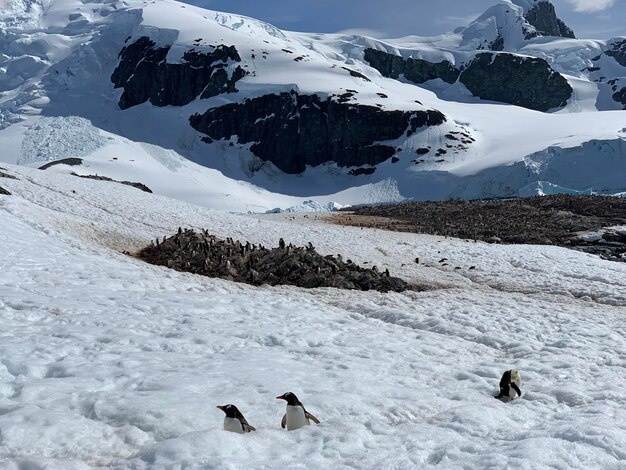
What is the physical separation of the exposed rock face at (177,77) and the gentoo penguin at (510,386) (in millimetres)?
124836

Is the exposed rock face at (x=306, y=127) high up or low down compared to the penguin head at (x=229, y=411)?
up

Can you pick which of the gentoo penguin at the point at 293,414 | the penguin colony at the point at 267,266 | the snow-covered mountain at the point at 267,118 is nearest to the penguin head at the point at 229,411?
the gentoo penguin at the point at 293,414

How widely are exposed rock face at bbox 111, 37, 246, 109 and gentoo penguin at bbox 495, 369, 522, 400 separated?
124836mm

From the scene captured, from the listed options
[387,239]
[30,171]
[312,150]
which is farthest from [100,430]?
[312,150]

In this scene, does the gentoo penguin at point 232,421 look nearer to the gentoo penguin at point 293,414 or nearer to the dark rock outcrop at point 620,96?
the gentoo penguin at point 293,414

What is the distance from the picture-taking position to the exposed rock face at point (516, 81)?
176750mm

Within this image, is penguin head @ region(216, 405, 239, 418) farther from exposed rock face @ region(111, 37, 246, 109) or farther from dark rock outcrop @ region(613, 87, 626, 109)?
dark rock outcrop @ region(613, 87, 626, 109)

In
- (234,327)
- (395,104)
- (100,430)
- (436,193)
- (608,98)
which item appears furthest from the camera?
(608,98)

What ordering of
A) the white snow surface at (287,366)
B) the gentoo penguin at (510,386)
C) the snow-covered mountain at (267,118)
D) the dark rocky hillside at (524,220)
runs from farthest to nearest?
the snow-covered mountain at (267,118)
the dark rocky hillside at (524,220)
the gentoo penguin at (510,386)
the white snow surface at (287,366)

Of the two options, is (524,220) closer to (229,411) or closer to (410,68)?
(229,411)

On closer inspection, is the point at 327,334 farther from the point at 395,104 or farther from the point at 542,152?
the point at 395,104

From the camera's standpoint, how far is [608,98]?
575ft

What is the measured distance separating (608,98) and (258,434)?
193 meters

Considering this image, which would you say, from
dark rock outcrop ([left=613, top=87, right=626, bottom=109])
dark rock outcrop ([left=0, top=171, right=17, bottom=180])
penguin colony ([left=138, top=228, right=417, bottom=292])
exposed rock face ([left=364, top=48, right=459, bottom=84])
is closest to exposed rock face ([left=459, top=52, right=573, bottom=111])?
exposed rock face ([left=364, top=48, right=459, bottom=84])
